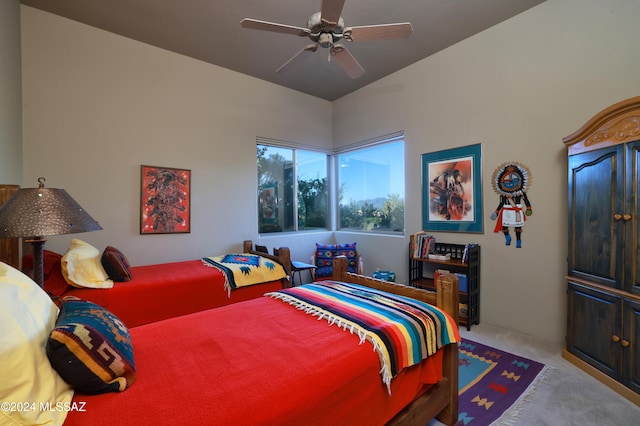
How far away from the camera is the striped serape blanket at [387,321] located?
4.36 ft

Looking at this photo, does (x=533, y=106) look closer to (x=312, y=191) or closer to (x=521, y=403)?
(x=521, y=403)

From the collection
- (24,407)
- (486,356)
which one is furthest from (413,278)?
(24,407)

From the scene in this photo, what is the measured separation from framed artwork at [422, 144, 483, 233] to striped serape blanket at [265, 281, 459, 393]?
194 centimetres

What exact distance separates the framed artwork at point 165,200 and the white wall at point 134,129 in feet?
0.25

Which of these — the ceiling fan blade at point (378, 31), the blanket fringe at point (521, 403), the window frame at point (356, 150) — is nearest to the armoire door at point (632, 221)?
the blanket fringe at point (521, 403)

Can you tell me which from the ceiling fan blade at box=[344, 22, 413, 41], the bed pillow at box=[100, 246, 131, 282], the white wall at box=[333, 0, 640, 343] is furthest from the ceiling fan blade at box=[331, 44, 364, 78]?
the bed pillow at box=[100, 246, 131, 282]

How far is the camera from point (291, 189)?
4.74 meters

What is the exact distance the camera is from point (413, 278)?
367 centimetres

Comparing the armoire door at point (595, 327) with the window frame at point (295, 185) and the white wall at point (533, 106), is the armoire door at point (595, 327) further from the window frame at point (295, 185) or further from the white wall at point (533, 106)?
the window frame at point (295, 185)

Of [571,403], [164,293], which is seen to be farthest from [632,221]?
[164,293]

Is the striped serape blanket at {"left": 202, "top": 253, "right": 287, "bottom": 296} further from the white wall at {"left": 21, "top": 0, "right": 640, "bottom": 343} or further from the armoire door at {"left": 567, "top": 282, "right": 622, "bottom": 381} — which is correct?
the armoire door at {"left": 567, "top": 282, "right": 622, "bottom": 381}

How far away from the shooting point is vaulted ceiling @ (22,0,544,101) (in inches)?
107

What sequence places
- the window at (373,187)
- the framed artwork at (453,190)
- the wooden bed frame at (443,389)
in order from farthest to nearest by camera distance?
the window at (373,187) < the framed artwork at (453,190) < the wooden bed frame at (443,389)

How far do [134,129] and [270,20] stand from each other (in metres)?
1.94
